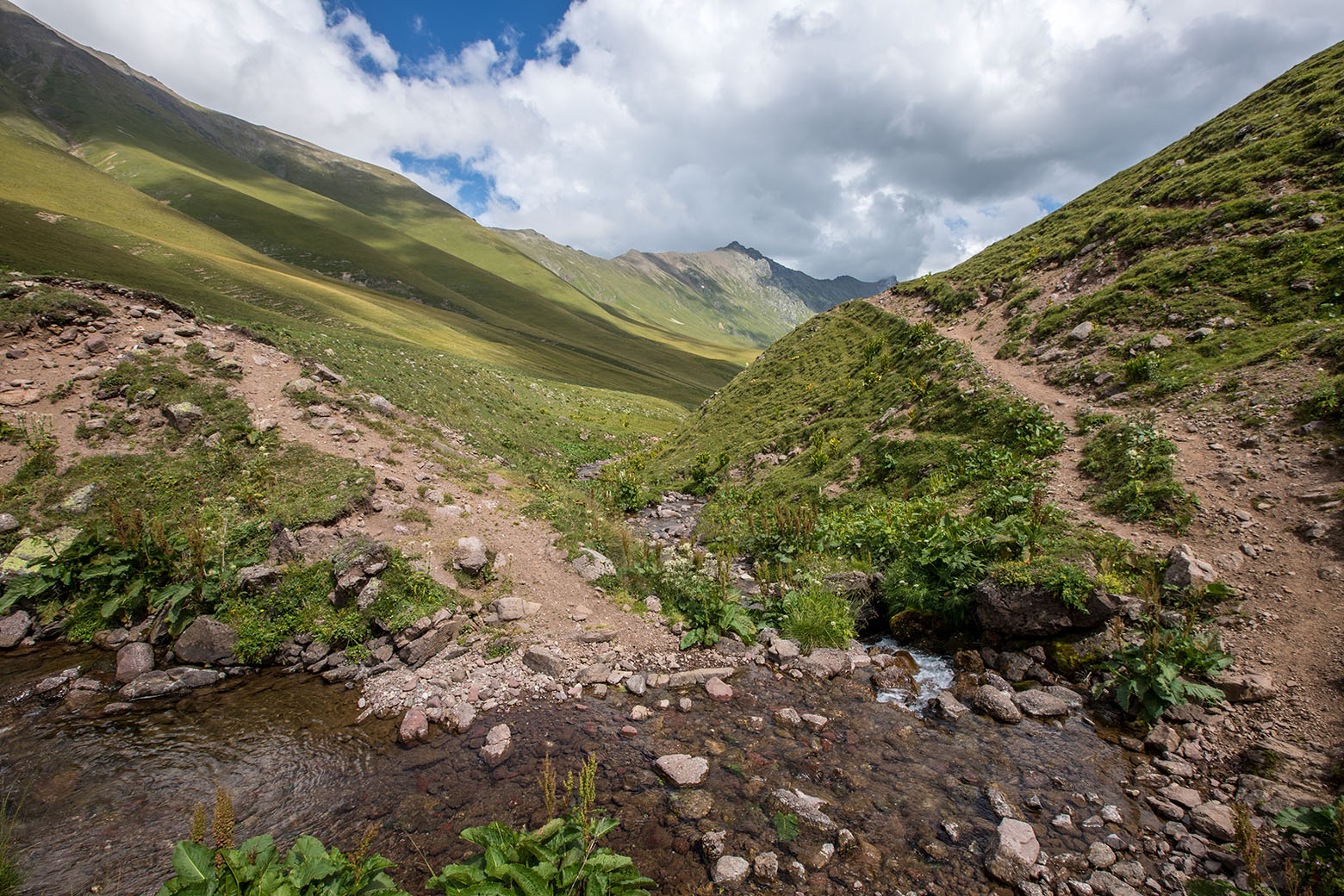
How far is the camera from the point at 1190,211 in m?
23.2

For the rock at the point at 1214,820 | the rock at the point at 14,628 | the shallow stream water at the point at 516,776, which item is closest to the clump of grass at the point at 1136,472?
the shallow stream water at the point at 516,776

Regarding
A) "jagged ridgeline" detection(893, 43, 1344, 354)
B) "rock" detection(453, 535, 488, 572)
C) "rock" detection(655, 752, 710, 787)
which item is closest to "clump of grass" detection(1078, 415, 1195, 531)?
"jagged ridgeline" detection(893, 43, 1344, 354)

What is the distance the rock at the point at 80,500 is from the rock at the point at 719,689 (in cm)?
1737

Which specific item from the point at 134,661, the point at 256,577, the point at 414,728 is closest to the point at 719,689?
the point at 414,728

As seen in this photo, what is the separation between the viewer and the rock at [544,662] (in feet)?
39.7

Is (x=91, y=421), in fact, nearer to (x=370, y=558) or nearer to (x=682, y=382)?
(x=370, y=558)

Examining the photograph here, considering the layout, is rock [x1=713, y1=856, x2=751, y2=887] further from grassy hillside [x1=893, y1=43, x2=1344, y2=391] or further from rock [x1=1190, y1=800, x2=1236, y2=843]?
grassy hillside [x1=893, y1=43, x2=1344, y2=391]

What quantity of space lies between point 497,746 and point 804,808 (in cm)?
553

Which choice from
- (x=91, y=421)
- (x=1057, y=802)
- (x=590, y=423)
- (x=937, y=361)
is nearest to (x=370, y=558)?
(x=91, y=421)

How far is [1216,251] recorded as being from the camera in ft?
65.9

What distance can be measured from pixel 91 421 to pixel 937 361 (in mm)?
33036

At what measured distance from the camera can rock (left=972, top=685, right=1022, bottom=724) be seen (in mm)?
10352

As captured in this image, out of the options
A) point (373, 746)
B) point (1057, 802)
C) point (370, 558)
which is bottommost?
point (373, 746)

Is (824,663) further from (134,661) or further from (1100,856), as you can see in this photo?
(134,661)
